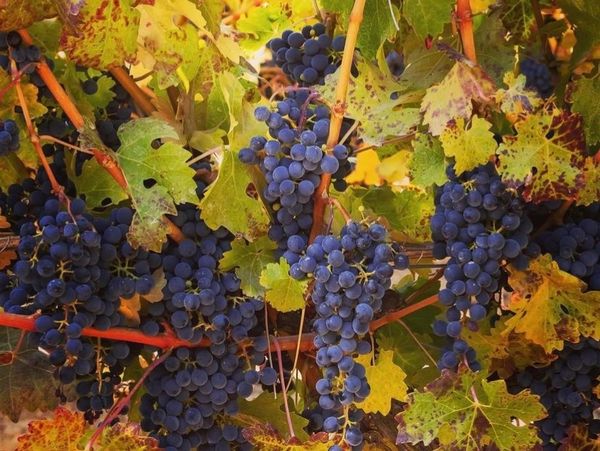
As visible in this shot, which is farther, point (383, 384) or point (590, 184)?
point (383, 384)

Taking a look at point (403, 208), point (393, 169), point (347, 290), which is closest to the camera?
point (347, 290)

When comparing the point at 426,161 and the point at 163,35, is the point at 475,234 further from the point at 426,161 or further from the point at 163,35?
the point at 163,35

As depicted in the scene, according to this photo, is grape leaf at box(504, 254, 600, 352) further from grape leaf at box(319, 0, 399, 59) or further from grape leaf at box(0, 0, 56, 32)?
grape leaf at box(0, 0, 56, 32)

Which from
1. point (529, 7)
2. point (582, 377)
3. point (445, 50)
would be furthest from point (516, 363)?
point (529, 7)

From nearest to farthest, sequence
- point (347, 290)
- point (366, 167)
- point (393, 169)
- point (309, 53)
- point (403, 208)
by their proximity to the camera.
→ 1. point (347, 290)
2. point (309, 53)
3. point (403, 208)
4. point (393, 169)
5. point (366, 167)

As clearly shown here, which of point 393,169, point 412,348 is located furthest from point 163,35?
point 393,169

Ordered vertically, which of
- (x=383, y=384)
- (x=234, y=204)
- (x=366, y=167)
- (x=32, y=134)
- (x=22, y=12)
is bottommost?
(x=366, y=167)
